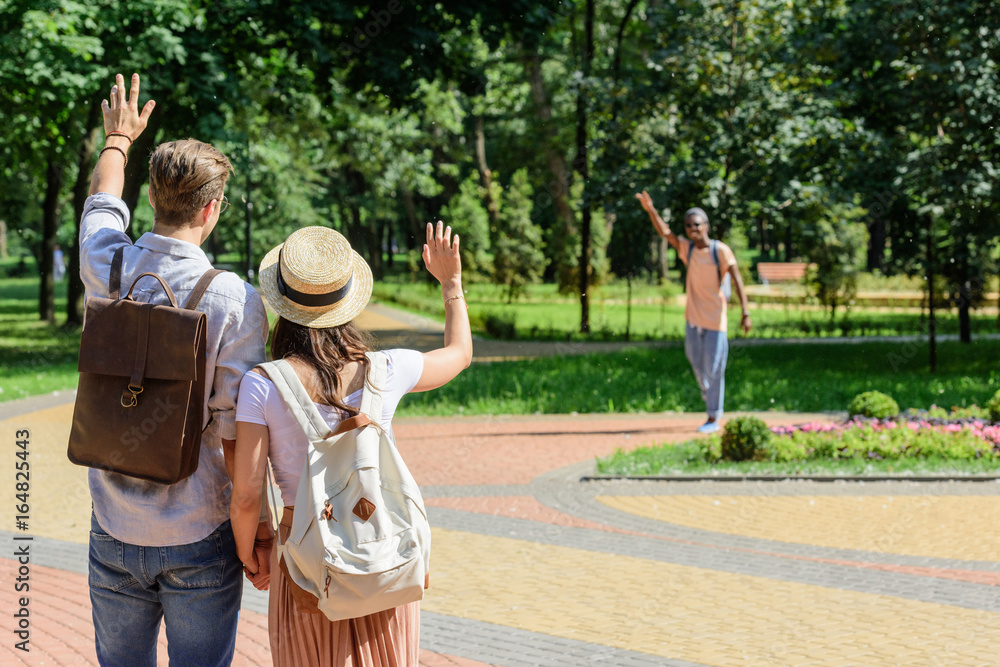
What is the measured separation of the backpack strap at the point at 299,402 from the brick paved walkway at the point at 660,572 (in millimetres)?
2357

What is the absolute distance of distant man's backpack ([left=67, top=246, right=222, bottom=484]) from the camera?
7.33 ft

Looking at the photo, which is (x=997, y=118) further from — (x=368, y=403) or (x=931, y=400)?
(x=368, y=403)

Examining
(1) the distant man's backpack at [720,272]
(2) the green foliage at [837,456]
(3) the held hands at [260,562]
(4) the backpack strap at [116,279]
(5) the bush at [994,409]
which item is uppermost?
(1) the distant man's backpack at [720,272]

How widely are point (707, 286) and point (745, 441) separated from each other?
1.78m

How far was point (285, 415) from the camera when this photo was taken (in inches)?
91.0

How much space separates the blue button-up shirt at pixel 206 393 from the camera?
2.33 metres

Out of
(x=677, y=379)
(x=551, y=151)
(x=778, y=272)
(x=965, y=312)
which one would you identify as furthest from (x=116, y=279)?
(x=778, y=272)

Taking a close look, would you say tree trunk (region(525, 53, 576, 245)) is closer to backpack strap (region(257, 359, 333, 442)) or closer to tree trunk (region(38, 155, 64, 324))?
tree trunk (region(38, 155, 64, 324))

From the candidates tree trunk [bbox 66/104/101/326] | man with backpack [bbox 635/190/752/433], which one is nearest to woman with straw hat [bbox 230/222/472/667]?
man with backpack [bbox 635/190/752/433]

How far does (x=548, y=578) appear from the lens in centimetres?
561

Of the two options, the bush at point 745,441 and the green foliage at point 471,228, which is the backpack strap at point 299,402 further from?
the green foliage at point 471,228

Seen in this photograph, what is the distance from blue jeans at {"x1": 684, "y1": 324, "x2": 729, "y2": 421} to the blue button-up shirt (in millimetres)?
7906

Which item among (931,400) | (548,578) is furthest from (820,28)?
(548,578)

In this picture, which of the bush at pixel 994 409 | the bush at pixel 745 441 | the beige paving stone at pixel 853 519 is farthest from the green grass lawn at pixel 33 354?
the bush at pixel 994 409
